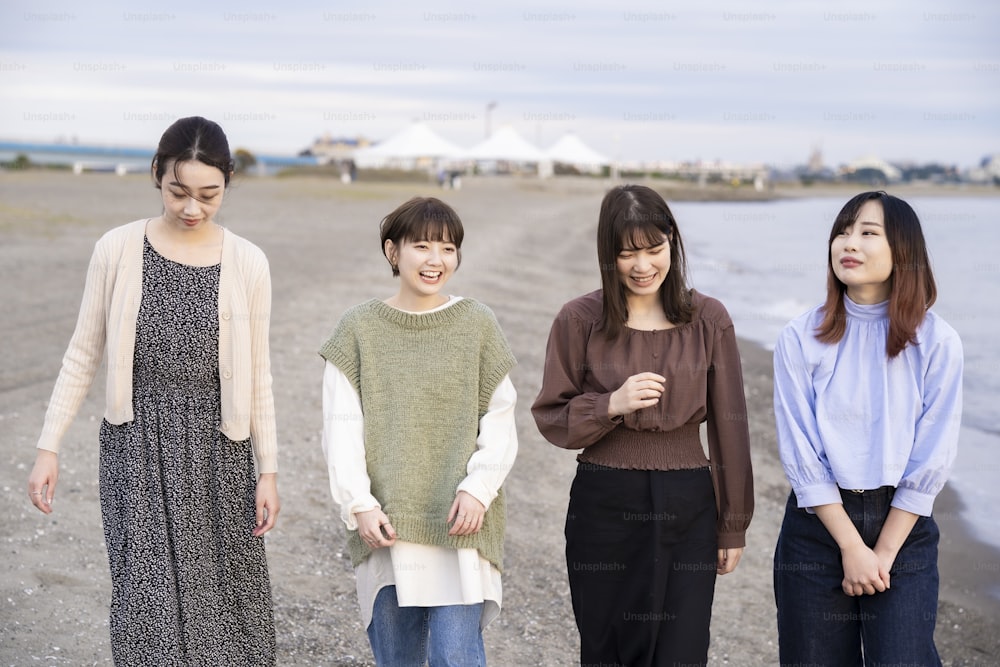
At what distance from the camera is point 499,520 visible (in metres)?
3.16

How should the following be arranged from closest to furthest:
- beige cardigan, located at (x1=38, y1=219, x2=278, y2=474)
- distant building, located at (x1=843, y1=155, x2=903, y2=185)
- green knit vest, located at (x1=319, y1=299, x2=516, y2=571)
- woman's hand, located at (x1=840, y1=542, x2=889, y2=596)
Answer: woman's hand, located at (x1=840, y1=542, x2=889, y2=596), beige cardigan, located at (x1=38, y1=219, x2=278, y2=474), green knit vest, located at (x1=319, y1=299, x2=516, y2=571), distant building, located at (x1=843, y1=155, x2=903, y2=185)

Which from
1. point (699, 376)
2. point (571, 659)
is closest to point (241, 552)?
point (699, 376)

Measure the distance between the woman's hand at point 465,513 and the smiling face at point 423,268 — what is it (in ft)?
1.91

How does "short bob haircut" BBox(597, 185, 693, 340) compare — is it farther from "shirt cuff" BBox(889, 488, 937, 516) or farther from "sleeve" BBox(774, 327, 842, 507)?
"shirt cuff" BBox(889, 488, 937, 516)

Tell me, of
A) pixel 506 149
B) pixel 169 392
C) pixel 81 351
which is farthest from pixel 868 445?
pixel 506 149

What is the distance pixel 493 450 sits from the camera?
121 inches

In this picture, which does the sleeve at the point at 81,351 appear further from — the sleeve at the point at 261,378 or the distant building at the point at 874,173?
the distant building at the point at 874,173

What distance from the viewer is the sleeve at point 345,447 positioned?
9.90 feet

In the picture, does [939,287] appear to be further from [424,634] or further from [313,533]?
[424,634]

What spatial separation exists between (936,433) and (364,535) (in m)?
1.60

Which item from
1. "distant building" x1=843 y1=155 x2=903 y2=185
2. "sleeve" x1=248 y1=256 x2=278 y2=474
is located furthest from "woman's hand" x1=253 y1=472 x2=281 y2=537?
"distant building" x1=843 y1=155 x2=903 y2=185

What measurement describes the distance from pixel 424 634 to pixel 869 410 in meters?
1.45

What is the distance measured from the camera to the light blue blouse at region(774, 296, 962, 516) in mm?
2895

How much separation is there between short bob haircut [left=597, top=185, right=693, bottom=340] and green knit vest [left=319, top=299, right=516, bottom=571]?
37 centimetres
